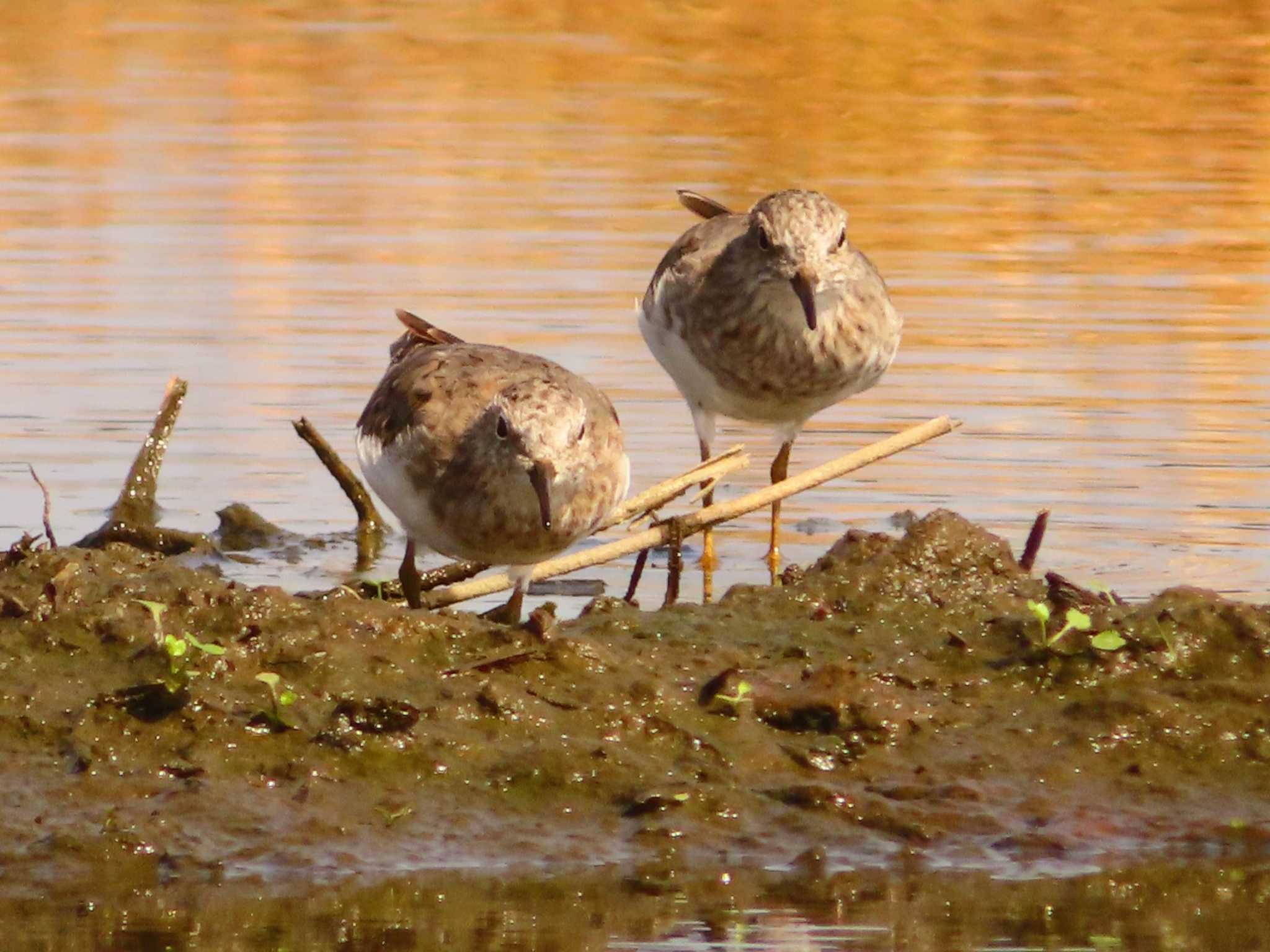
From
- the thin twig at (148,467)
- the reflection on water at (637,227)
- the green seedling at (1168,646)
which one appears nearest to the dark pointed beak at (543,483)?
the green seedling at (1168,646)

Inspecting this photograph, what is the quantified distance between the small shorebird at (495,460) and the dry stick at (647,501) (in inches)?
13.5

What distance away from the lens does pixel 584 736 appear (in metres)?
6.94

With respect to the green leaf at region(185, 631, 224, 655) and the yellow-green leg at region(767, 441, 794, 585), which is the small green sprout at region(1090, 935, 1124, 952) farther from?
the yellow-green leg at region(767, 441, 794, 585)

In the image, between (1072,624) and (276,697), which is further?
(1072,624)

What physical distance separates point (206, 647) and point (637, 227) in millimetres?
11880

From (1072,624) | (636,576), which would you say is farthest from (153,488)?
(1072,624)

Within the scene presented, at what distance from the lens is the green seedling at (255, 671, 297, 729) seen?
676cm

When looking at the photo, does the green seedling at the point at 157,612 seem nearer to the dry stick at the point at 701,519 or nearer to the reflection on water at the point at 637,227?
the dry stick at the point at 701,519

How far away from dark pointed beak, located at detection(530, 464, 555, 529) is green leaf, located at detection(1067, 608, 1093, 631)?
1.69 m

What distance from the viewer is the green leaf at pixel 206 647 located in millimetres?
6828

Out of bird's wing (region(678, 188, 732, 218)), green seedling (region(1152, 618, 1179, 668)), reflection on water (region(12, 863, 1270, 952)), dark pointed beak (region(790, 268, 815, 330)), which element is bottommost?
reflection on water (region(12, 863, 1270, 952))

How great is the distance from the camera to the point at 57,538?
33.9 ft

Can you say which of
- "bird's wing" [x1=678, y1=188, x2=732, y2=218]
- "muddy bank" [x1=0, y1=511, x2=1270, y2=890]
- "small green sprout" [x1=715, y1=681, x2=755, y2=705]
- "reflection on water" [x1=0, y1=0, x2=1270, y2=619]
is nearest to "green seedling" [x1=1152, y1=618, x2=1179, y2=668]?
"muddy bank" [x1=0, y1=511, x2=1270, y2=890]

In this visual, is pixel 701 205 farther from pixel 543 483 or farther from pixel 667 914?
pixel 667 914
